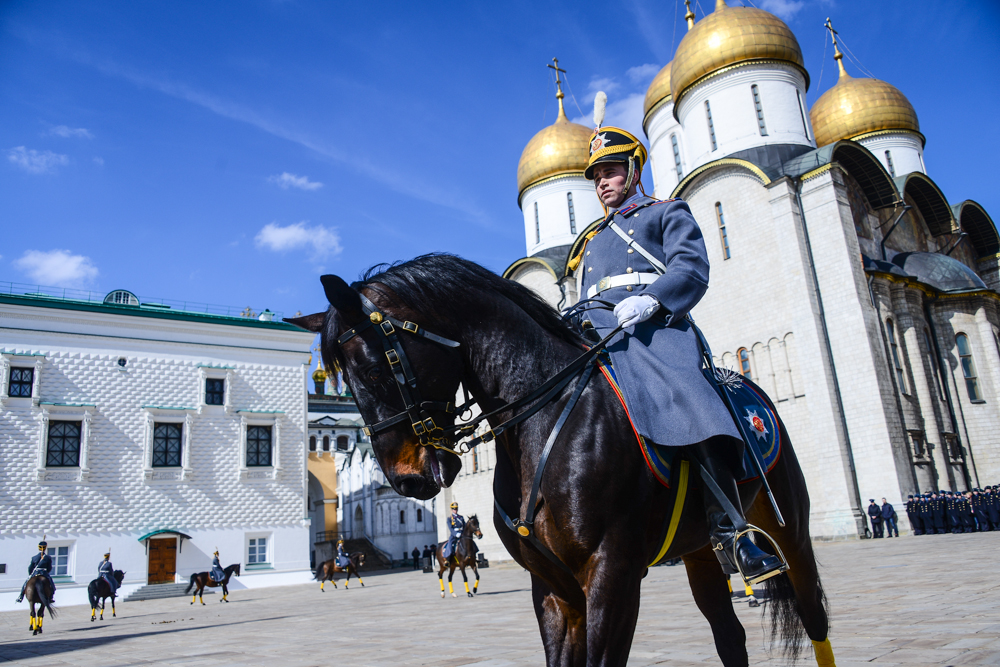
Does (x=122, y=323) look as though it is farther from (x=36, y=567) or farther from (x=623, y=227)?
(x=623, y=227)

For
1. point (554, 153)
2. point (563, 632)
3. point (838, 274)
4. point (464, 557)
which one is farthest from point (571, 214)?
point (563, 632)

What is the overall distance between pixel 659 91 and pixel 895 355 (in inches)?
641

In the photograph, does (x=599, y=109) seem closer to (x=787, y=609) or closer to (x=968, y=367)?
(x=787, y=609)

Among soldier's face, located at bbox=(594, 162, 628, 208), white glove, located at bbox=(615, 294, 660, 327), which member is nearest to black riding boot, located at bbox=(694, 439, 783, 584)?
white glove, located at bbox=(615, 294, 660, 327)

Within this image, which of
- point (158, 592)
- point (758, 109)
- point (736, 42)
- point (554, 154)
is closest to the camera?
point (158, 592)

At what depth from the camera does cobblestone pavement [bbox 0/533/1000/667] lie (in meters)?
4.84

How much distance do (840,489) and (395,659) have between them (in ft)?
57.1

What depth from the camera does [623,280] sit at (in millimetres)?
3182

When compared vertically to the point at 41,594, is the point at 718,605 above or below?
above

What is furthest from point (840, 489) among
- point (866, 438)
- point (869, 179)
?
point (869, 179)

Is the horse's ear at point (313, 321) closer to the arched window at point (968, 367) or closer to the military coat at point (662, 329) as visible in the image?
the military coat at point (662, 329)

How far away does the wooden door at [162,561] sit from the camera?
2317cm

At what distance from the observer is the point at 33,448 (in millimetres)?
22422

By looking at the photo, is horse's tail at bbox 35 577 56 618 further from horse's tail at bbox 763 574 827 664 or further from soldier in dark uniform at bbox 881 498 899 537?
soldier in dark uniform at bbox 881 498 899 537
